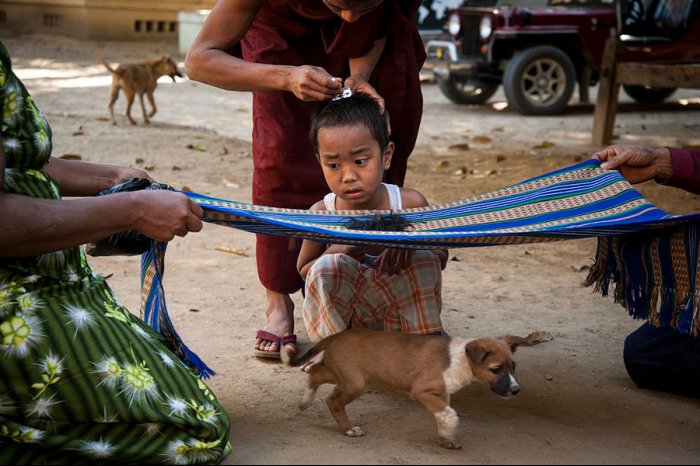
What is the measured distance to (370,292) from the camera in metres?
3.36

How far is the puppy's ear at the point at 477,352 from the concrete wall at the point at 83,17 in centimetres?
1506

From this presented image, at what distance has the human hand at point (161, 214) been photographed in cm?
253

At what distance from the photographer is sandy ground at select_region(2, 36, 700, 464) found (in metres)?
2.80

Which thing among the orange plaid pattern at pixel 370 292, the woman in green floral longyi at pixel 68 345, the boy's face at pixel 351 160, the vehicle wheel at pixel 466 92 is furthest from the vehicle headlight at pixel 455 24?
the woman in green floral longyi at pixel 68 345

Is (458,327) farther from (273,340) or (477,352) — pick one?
(477,352)

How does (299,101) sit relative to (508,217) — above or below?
above

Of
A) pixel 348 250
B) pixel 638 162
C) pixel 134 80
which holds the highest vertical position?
pixel 638 162

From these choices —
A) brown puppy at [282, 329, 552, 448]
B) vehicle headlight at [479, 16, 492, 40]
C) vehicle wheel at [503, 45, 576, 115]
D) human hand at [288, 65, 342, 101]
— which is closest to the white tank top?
human hand at [288, 65, 342, 101]

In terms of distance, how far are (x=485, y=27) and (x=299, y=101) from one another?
339 inches

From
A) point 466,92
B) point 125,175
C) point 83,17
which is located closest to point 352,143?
point 125,175

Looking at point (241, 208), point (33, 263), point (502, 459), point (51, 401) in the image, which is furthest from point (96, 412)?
point (502, 459)

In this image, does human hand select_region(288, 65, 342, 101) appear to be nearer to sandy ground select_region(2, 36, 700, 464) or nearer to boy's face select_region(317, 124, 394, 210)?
boy's face select_region(317, 124, 394, 210)

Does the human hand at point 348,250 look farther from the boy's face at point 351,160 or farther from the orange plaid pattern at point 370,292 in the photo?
the boy's face at point 351,160

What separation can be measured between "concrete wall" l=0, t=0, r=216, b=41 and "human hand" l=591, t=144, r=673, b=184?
14554 millimetres
